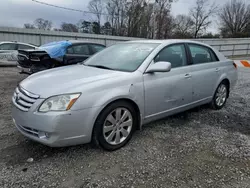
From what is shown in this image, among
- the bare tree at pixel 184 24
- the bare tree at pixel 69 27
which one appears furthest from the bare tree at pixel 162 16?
the bare tree at pixel 69 27

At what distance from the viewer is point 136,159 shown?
262 cm

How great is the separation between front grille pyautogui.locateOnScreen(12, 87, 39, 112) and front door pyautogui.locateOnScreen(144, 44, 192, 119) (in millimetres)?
1470

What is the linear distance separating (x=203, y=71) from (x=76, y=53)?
14.6 feet

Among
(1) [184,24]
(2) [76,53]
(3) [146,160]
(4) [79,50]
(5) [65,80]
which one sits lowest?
(3) [146,160]

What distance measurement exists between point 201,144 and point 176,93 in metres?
0.87

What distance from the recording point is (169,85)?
3236 mm

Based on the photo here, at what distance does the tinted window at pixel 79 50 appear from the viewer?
683 cm

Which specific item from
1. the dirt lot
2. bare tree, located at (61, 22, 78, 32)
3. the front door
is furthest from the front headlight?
bare tree, located at (61, 22, 78, 32)

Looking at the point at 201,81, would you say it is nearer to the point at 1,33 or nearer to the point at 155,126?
the point at 155,126

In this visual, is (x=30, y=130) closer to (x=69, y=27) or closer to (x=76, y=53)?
(x=76, y=53)

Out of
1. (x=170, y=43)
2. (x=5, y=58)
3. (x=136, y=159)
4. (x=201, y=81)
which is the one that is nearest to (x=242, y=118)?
(x=201, y=81)

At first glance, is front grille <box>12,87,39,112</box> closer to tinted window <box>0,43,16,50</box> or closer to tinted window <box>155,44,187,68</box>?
tinted window <box>155,44,187,68</box>

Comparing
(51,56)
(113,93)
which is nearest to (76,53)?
(51,56)

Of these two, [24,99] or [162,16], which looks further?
[162,16]
